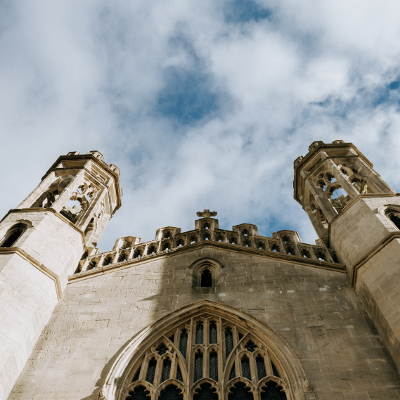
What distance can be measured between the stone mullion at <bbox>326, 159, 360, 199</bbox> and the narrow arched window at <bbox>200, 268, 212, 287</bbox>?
4.78m

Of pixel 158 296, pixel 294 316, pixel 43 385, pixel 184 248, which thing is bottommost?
pixel 43 385

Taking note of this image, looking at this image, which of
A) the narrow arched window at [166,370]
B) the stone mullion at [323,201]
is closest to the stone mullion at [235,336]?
the narrow arched window at [166,370]

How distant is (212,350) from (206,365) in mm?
486

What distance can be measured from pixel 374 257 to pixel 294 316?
2.32 meters

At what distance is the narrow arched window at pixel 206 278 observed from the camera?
37.8 ft

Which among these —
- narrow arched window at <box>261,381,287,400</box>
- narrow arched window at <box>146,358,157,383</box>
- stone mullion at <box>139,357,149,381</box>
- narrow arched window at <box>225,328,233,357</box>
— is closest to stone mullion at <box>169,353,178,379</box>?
narrow arched window at <box>146,358,157,383</box>

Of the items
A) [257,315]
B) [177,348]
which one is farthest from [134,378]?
[257,315]

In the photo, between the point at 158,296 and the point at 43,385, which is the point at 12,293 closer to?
the point at 43,385

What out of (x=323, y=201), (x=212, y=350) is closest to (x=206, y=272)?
(x=212, y=350)

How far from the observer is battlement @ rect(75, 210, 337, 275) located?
484 inches

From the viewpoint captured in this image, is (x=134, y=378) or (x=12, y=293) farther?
(x=12, y=293)

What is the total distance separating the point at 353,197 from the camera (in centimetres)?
1316

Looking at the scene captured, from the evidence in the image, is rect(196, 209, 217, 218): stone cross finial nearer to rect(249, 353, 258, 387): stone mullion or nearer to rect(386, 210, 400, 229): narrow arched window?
rect(386, 210, 400, 229): narrow arched window

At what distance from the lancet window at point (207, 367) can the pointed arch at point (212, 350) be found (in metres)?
0.02
